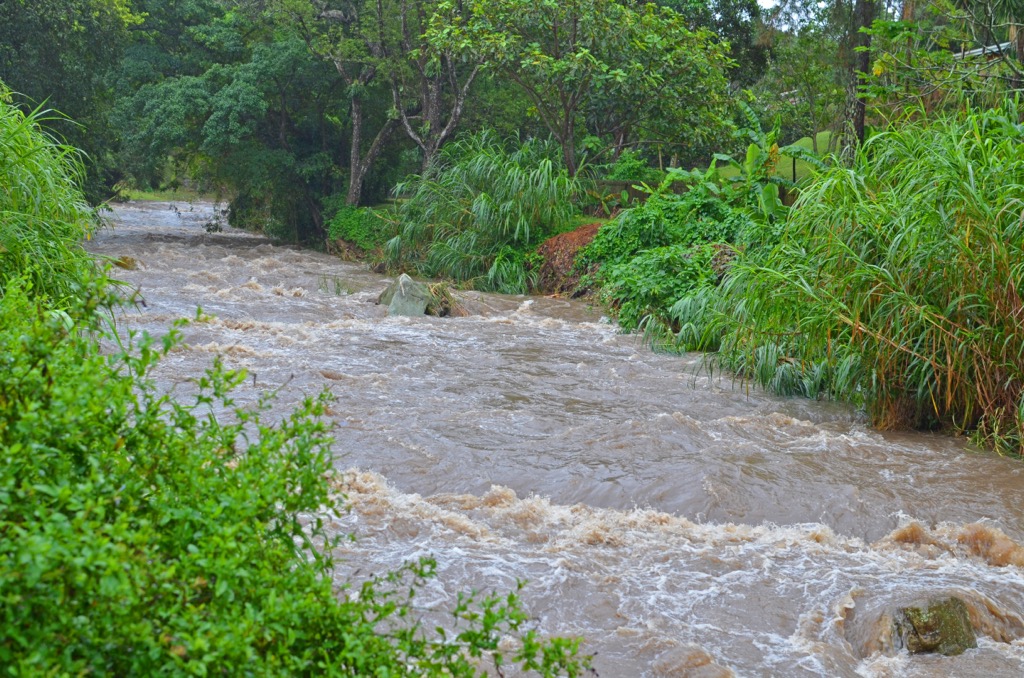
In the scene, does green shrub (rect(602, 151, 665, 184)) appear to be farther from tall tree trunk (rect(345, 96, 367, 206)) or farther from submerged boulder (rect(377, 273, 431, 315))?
tall tree trunk (rect(345, 96, 367, 206))

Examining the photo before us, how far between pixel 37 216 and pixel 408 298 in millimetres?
7537

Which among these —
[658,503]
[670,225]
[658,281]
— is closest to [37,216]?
[658,503]

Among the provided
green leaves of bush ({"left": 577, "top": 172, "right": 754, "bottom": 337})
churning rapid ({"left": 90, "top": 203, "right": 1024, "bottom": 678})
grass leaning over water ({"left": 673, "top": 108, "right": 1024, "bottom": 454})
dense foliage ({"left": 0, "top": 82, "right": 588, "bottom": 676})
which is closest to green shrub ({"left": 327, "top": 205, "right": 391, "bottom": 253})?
green leaves of bush ({"left": 577, "top": 172, "right": 754, "bottom": 337})

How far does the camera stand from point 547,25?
18.1 meters

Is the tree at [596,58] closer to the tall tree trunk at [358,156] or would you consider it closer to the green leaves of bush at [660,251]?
the green leaves of bush at [660,251]

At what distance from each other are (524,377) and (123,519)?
25.5ft

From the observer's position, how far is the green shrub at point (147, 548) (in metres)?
1.96

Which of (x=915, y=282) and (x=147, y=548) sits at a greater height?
(x=915, y=282)

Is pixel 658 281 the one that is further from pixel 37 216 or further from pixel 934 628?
pixel 934 628

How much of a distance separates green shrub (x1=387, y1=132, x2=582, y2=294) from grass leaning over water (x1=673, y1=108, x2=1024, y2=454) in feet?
28.5

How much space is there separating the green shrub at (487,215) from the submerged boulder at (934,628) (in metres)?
12.1

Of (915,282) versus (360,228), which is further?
(360,228)

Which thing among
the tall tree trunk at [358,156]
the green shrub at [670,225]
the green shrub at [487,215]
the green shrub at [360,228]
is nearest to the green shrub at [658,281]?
the green shrub at [670,225]

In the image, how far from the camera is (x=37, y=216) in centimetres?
655
